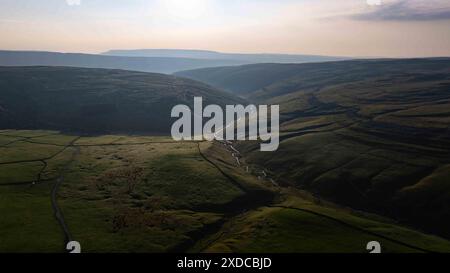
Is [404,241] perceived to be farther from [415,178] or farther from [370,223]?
[415,178]

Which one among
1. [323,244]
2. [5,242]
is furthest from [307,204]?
[5,242]

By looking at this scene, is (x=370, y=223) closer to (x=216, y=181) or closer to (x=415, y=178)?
(x=415, y=178)

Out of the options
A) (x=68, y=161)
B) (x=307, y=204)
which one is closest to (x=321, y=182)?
(x=307, y=204)

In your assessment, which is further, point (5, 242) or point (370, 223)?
point (370, 223)

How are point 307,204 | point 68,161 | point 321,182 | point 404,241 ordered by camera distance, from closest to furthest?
point 404,241 → point 307,204 → point 321,182 → point 68,161
